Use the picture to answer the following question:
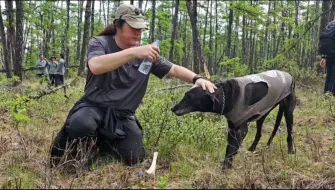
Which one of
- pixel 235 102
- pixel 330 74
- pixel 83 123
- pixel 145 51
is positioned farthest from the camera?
pixel 330 74

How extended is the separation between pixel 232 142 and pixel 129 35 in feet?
4.76

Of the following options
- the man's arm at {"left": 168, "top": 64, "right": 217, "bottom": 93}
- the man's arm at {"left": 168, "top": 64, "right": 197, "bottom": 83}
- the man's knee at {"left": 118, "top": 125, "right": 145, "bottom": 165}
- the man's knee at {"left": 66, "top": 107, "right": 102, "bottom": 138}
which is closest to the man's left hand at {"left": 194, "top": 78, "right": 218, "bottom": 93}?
the man's arm at {"left": 168, "top": 64, "right": 217, "bottom": 93}

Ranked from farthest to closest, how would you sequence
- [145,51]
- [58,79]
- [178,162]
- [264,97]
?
1. [58,79]
2. [264,97]
3. [178,162]
4. [145,51]

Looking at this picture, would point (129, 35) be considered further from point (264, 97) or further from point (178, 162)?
point (264, 97)

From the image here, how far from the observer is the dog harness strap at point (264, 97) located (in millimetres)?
3729

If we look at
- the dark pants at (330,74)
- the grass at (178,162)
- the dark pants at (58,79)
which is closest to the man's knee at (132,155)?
the grass at (178,162)

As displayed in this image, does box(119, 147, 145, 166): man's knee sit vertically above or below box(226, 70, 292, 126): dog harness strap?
below

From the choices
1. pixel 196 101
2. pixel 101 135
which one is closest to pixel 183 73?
pixel 196 101

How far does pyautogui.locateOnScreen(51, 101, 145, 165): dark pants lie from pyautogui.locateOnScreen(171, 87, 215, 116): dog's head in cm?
51

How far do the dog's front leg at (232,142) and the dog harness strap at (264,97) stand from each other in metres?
0.07

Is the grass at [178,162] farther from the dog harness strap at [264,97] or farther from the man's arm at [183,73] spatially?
the man's arm at [183,73]

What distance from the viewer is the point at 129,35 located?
3496mm

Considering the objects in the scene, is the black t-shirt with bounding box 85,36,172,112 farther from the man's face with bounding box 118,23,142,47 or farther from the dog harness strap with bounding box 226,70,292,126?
the dog harness strap with bounding box 226,70,292,126

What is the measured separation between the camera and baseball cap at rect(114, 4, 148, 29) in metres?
3.40
